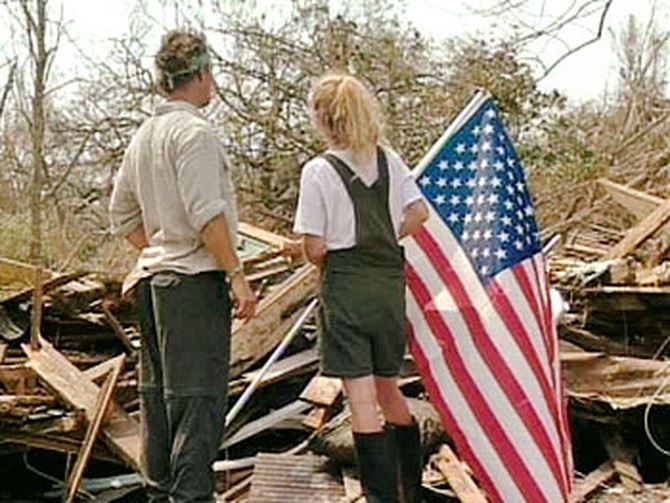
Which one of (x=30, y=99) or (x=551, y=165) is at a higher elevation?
(x=30, y=99)

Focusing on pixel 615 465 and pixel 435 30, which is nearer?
pixel 615 465

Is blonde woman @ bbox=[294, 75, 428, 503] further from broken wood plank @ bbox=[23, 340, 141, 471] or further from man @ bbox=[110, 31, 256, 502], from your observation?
broken wood plank @ bbox=[23, 340, 141, 471]

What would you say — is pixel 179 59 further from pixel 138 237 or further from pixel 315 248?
pixel 315 248

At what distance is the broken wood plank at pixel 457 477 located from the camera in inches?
159

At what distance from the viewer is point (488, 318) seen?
4027 mm

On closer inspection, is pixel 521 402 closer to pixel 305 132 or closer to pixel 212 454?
pixel 212 454

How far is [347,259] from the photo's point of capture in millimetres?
3633

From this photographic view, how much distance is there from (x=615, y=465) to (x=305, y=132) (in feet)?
25.9

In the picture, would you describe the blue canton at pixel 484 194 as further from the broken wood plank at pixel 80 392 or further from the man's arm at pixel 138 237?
the broken wood plank at pixel 80 392

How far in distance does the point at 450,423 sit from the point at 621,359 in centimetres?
114

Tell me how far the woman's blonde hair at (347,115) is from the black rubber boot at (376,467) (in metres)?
1.00

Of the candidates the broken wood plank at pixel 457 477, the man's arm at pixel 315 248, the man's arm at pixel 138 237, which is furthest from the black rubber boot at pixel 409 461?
the man's arm at pixel 138 237

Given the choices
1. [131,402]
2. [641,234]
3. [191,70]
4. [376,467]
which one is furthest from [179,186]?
[641,234]

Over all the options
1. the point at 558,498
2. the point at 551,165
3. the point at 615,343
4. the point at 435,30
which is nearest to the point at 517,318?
the point at 558,498
